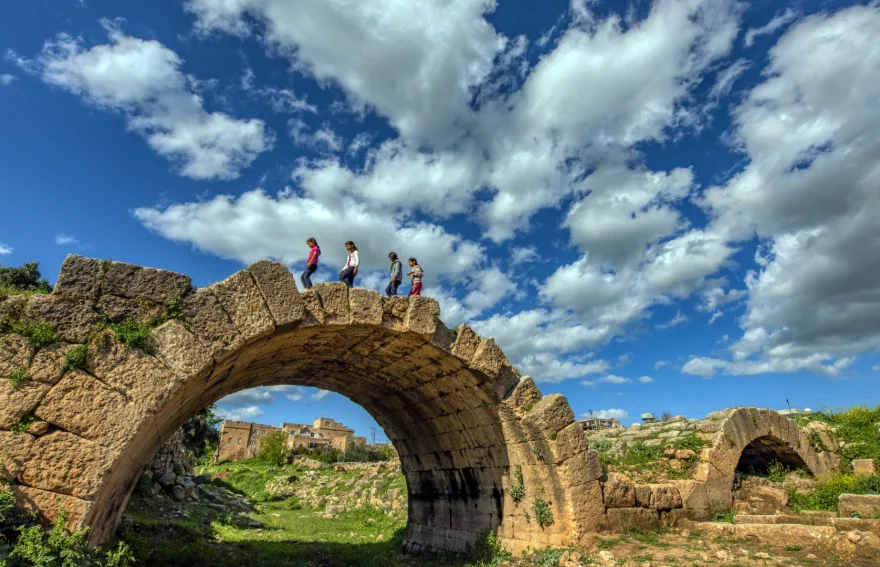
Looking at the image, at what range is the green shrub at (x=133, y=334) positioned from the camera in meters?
5.54

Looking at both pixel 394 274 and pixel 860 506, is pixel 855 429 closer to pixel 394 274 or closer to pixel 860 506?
pixel 860 506

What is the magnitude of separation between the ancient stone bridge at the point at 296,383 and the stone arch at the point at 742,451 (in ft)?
0.19

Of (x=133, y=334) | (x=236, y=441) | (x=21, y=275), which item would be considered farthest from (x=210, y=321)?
(x=236, y=441)

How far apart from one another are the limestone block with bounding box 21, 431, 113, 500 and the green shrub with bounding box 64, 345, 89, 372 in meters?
0.63

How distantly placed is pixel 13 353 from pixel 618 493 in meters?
8.52

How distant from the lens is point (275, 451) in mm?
42438

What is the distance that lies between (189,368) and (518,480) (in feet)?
18.7

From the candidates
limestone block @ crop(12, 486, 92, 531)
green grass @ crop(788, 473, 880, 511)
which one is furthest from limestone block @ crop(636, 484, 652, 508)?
limestone block @ crop(12, 486, 92, 531)

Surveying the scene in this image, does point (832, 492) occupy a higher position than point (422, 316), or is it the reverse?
point (422, 316)

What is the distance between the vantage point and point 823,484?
1169 cm

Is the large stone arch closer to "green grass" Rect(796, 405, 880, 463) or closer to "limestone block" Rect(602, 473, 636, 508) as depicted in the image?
"limestone block" Rect(602, 473, 636, 508)

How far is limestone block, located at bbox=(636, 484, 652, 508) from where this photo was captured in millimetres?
9227

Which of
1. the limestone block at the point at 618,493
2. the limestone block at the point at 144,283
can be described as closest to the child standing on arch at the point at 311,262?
the limestone block at the point at 144,283

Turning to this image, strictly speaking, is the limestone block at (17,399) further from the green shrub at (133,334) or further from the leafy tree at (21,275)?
the leafy tree at (21,275)
